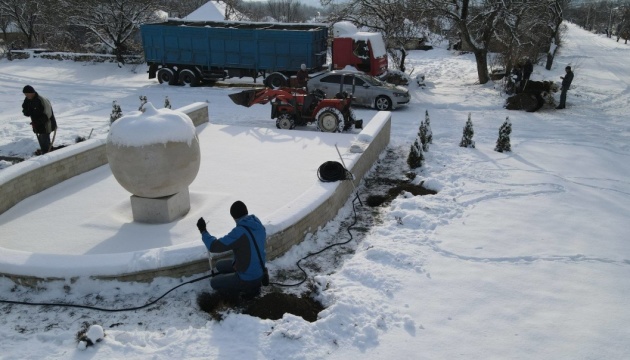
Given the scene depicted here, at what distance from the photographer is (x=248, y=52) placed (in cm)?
2036

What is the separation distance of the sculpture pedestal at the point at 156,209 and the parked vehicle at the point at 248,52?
498 inches

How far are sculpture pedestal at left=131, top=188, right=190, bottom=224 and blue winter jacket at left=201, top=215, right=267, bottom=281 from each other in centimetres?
211

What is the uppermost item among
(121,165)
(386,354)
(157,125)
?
(157,125)

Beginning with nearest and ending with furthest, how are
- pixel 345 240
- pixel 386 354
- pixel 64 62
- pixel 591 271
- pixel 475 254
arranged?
pixel 386 354 < pixel 591 271 < pixel 475 254 < pixel 345 240 < pixel 64 62

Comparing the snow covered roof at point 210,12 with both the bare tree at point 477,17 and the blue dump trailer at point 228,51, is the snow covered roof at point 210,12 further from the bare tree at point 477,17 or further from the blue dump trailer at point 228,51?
the bare tree at point 477,17

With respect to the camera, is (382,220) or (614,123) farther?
(614,123)

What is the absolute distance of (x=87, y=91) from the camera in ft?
65.9

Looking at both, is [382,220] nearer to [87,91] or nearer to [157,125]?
[157,125]

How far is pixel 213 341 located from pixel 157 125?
11.4 ft

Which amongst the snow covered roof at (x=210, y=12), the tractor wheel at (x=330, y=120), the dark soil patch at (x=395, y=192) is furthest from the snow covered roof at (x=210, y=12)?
the dark soil patch at (x=395, y=192)

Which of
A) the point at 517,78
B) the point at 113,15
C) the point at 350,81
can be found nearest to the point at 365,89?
the point at 350,81

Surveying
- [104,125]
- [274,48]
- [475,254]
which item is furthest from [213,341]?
[274,48]

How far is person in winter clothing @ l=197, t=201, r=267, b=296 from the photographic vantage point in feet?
18.2

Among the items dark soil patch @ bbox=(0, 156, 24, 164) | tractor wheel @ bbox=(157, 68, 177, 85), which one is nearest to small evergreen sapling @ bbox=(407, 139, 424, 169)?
dark soil patch @ bbox=(0, 156, 24, 164)
